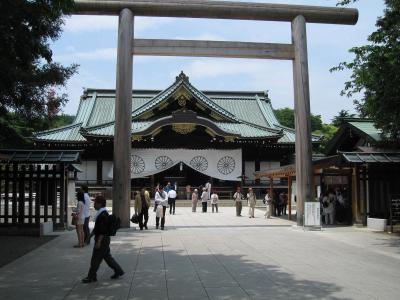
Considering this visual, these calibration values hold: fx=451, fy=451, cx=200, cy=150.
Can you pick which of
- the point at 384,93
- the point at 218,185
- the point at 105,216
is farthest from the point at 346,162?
the point at 218,185

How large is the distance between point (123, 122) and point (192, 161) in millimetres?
16049

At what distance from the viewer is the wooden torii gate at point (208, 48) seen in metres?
15.3

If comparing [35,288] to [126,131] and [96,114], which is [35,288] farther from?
[96,114]

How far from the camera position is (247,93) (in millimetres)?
41781

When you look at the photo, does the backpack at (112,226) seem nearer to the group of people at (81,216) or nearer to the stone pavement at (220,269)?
the stone pavement at (220,269)

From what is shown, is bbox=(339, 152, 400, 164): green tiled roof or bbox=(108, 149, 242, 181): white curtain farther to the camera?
bbox=(108, 149, 242, 181): white curtain

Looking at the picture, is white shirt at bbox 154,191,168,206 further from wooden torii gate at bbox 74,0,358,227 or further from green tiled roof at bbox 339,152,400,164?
green tiled roof at bbox 339,152,400,164

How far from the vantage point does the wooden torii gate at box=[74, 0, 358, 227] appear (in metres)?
15.3

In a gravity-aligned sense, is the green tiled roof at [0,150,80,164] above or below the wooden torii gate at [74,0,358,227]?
below

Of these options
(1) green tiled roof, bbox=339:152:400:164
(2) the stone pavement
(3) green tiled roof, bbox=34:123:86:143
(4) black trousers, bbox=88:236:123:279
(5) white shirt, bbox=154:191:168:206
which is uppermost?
(3) green tiled roof, bbox=34:123:86:143

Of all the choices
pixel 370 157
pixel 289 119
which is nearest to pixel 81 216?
pixel 370 157

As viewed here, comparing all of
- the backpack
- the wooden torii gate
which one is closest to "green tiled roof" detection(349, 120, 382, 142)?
the wooden torii gate

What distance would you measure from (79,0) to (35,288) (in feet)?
36.0

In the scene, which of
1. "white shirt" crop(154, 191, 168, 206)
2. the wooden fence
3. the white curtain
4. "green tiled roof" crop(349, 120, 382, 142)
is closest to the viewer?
the wooden fence
